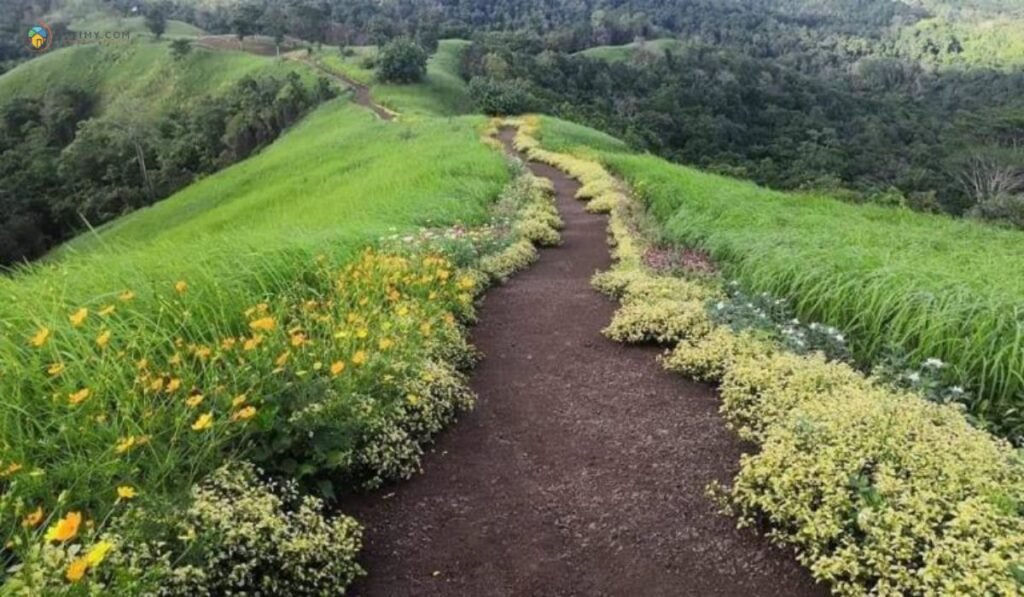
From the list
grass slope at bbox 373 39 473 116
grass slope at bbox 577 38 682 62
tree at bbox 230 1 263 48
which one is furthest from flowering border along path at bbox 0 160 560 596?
grass slope at bbox 577 38 682 62

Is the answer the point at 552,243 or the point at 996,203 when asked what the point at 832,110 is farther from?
the point at 552,243

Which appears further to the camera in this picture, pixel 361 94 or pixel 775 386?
pixel 361 94

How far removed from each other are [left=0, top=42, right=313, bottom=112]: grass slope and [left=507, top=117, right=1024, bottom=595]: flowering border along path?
70.4 meters

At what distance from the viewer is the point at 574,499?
443 centimetres

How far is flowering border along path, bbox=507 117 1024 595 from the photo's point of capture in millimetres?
3270

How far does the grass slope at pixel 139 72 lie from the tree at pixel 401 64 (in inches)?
606

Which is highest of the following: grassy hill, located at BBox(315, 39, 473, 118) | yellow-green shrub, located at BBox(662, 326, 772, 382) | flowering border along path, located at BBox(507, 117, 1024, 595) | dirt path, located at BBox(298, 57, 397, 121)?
flowering border along path, located at BBox(507, 117, 1024, 595)

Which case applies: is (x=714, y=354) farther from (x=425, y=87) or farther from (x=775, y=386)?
(x=425, y=87)

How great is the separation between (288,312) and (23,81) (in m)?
96.5

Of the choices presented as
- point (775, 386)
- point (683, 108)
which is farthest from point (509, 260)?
point (683, 108)

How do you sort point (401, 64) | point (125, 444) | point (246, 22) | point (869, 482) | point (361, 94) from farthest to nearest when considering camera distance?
point (246, 22) < point (401, 64) < point (361, 94) < point (869, 482) < point (125, 444)

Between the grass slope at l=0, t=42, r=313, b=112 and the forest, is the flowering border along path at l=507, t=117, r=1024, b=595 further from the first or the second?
the grass slope at l=0, t=42, r=313, b=112

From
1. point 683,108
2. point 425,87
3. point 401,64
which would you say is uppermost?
point 401,64

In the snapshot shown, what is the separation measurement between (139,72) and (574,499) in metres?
91.3
